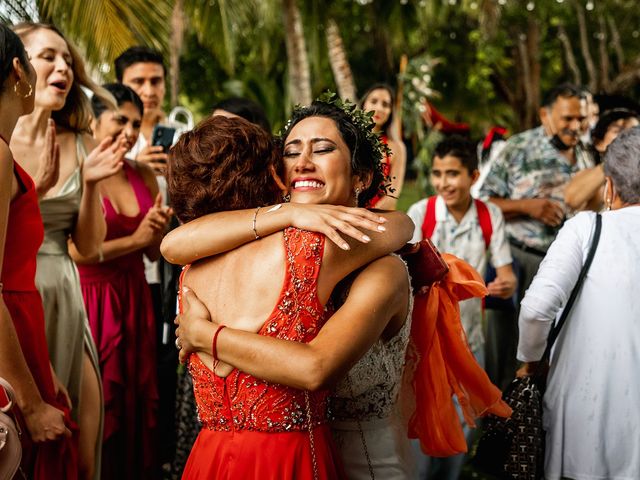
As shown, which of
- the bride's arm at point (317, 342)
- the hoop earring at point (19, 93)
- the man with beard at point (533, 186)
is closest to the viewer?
the bride's arm at point (317, 342)

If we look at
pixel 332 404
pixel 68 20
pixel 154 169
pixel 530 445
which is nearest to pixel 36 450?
pixel 332 404

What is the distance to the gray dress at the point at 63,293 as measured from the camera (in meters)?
4.07

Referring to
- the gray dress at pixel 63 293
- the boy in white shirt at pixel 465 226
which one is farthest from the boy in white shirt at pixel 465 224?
the gray dress at pixel 63 293

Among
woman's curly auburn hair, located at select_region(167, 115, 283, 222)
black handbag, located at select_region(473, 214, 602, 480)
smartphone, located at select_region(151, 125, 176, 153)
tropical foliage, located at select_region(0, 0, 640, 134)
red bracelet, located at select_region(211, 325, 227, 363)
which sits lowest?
black handbag, located at select_region(473, 214, 602, 480)

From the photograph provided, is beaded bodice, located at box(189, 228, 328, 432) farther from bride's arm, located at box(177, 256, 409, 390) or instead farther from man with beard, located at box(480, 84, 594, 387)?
man with beard, located at box(480, 84, 594, 387)

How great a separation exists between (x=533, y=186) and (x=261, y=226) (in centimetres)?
410

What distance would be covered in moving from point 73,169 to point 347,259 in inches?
91.5

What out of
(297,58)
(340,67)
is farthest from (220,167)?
(340,67)

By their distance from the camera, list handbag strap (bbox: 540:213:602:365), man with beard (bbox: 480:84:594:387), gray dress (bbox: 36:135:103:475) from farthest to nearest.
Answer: man with beard (bbox: 480:84:594:387) → gray dress (bbox: 36:135:103:475) → handbag strap (bbox: 540:213:602:365)

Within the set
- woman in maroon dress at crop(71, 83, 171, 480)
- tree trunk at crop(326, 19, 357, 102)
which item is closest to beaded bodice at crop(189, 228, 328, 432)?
woman in maroon dress at crop(71, 83, 171, 480)

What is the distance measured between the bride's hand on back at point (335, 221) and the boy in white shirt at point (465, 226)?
3.02m

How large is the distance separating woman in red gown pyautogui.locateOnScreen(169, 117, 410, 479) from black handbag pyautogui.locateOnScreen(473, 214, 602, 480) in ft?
3.43

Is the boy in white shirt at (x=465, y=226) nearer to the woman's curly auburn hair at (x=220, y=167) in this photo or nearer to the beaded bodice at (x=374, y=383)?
the beaded bodice at (x=374, y=383)

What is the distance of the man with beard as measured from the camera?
240 inches
